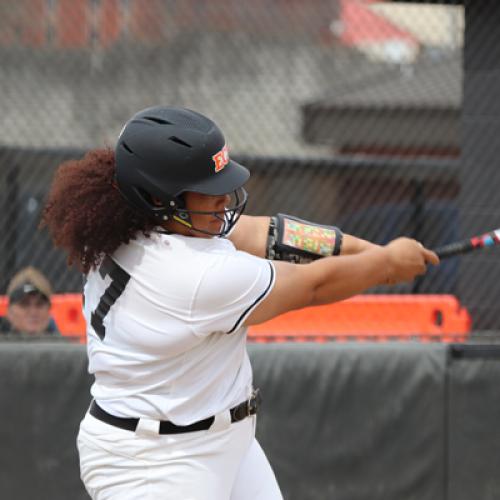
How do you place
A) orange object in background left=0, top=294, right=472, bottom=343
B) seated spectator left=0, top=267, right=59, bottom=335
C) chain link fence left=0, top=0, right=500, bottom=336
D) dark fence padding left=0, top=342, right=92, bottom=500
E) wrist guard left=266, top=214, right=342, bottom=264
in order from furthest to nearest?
chain link fence left=0, top=0, right=500, bottom=336, orange object in background left=0, top=294, right=472, bottom=343, seated spectator left=0, top=267, right=59, bottom=335, dark fence padding left=0, top=342, right=92, bottom=500, wrist guard left=266, top=214, right=342, bottom=264

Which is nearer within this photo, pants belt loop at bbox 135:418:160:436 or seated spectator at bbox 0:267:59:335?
pants belt loop at bbox 135:418:160:436

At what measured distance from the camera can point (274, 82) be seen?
12.7 m

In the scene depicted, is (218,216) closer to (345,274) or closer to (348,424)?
(345,274)

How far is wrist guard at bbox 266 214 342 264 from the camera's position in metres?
3.29

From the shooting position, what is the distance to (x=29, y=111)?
1055 cm

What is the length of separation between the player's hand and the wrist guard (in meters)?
0.25

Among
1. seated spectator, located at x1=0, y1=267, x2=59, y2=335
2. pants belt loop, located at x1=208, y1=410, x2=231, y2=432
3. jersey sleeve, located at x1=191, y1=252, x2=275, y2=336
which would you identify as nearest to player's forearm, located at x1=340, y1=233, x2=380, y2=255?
jersey sleeve, located at x1=191, y1=252, x2=275, y2=336

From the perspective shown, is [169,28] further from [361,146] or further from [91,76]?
[361,146]

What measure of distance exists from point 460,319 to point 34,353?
8.14 feet

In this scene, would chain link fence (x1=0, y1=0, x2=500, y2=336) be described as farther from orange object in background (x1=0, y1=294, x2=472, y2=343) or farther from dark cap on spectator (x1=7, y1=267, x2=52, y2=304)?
dark cap on spectator (x1=7, y1=267, x2=52, y2=304)

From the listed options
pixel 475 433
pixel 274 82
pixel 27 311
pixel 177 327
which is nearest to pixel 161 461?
pixel 177 327

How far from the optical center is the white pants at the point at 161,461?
289 cm

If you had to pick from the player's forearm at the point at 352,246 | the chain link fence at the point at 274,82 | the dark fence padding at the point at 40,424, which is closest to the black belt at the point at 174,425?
the player's forearm at the point at 352,246

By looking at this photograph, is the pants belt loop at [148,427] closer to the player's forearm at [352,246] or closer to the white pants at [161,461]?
the white pants at [161,461]
